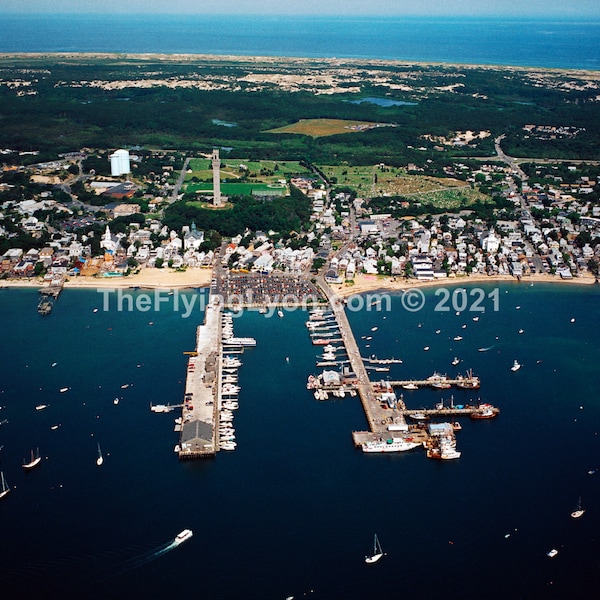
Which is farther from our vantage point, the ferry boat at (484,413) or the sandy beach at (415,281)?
the sandy beach at (415,281)

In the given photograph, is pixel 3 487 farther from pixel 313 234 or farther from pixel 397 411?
pixel 313 234

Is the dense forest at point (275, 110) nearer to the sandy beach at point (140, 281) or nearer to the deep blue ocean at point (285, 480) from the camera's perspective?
the sandy beach at point (140, 281)

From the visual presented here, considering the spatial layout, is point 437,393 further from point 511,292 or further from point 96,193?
point 96,193

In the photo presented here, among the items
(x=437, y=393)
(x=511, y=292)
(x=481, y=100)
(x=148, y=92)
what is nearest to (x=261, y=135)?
(x=148, y=92)

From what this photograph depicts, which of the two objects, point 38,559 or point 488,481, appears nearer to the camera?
point 38,559

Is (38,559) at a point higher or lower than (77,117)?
lower

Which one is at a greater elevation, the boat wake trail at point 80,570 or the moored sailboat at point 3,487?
the moored sailboat at point 3,487

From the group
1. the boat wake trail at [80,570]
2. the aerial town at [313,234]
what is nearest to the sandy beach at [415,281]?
the aerial town at [313,234]
